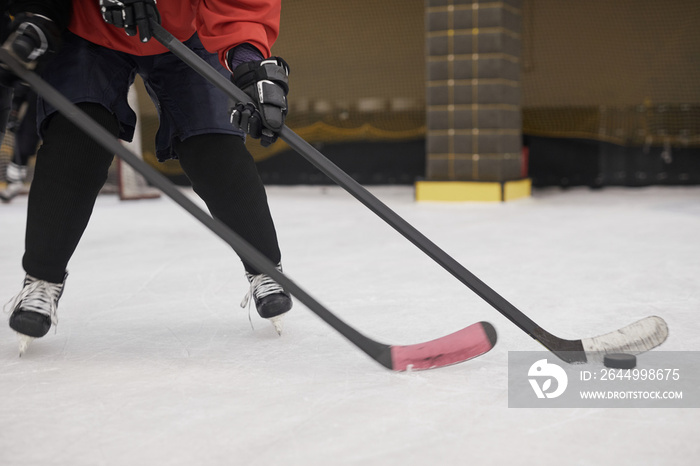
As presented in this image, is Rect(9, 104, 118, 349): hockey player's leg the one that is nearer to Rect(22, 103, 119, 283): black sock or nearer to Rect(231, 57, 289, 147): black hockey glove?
Rect(22, 103, 119, 283): black sock

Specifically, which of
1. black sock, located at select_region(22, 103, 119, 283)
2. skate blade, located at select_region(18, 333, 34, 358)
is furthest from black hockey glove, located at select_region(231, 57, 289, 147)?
skate blade, located at select_region(18, 333, 34, 358)

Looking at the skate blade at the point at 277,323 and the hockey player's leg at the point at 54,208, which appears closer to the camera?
the hockey player's leg at the point at 54,208

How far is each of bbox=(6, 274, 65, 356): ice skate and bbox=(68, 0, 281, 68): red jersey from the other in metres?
0.46

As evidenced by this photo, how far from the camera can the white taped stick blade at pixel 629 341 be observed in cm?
115

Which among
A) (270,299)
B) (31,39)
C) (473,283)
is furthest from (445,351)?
(31,39)

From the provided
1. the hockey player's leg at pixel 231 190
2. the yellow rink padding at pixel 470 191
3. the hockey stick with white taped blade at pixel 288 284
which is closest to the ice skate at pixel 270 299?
the hockey player's leg at pixel 231 190

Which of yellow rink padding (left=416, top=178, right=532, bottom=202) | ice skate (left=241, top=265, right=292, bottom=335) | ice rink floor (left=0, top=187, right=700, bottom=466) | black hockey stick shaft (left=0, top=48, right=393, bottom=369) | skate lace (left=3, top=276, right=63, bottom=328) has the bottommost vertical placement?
yellow rink padding (left=416, top=178, right=532, bottom=202)

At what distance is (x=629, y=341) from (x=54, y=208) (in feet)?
3.35

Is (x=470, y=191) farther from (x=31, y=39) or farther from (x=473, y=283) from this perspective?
(x=31, y=39)

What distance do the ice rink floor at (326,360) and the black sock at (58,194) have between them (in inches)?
7.1

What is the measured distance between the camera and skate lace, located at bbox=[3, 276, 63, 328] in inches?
48.5

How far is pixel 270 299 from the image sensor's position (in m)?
1.35

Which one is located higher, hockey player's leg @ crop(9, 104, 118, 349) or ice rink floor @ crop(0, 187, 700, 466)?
hockey player's leg @ crop(9, 104, 118, 349)

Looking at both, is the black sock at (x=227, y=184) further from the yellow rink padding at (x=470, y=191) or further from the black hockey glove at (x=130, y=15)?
the yellow rink padding at (x=470, y=191)
